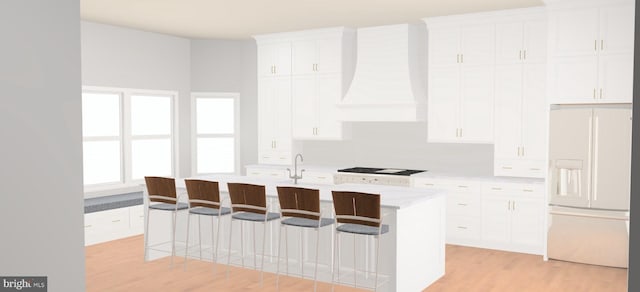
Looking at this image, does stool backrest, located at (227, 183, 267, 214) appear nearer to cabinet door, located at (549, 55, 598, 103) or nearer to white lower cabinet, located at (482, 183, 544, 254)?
white lower cabinet, located at (482, 183, 544, 254)

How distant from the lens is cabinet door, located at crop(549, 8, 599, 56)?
562 centimetres

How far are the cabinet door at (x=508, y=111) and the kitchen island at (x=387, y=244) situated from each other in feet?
6.13

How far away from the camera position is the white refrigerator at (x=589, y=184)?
5.44 meters

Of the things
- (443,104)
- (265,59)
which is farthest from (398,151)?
(265,59)

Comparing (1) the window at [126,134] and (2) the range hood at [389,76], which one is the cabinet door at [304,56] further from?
(1) the window at [126,134]

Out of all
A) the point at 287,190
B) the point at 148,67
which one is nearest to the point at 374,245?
the point at 287,190

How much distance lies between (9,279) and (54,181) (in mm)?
313

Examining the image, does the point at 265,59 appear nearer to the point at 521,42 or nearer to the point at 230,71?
the point at 230,71

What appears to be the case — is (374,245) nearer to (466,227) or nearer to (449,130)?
(466,227)

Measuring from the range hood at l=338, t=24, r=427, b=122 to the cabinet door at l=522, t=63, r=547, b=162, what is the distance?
136 cm

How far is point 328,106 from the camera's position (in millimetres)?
7934

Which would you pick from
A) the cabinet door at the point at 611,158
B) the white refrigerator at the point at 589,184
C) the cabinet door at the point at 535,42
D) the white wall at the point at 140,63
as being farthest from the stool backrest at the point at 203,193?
the cabinet door at the point at 535,42

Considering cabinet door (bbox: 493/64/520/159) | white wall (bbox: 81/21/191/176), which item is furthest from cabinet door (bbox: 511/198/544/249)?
white wall (bbox: 81/21/191/176)

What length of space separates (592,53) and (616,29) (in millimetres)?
309
